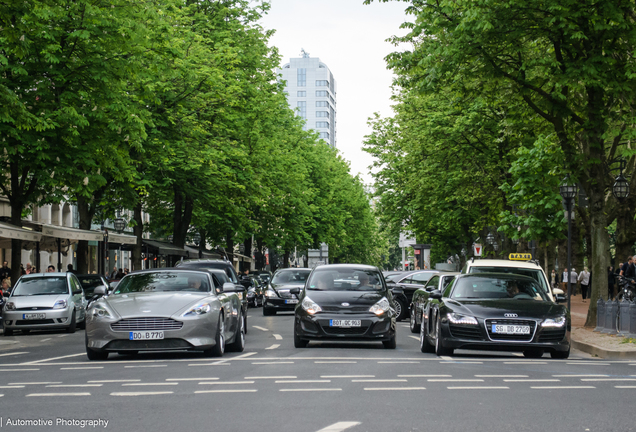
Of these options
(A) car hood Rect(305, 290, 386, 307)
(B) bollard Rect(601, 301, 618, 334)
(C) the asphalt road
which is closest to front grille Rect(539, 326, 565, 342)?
(C) the asphalt road

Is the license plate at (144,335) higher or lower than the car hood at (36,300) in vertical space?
lower

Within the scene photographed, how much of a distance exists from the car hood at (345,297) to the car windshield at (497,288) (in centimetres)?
168

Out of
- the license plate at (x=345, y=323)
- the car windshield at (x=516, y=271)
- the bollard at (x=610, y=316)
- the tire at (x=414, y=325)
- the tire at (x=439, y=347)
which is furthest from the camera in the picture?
the tire at (x=414, y=325)

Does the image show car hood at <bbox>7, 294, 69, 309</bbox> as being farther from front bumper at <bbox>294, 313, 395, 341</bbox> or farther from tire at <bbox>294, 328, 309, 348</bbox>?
front bumper at <bbox>294, 313, 395, 341</bbox>

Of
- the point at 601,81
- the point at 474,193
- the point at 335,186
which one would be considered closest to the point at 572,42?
the point at 601,81

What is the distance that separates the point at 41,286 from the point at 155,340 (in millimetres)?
13093

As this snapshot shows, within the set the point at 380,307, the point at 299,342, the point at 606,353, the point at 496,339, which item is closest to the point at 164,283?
the point at 299,342

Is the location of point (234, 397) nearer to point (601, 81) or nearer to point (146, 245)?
point (601, 81)

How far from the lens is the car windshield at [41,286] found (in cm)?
2555

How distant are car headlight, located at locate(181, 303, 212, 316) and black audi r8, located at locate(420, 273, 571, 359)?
12.3 feet

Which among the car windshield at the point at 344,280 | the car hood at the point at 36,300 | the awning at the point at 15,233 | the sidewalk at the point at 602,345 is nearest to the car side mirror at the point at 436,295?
the car windshield at the point at 344,280

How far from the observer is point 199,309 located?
14148 mm

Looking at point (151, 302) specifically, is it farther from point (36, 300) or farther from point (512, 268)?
point (36, 300)

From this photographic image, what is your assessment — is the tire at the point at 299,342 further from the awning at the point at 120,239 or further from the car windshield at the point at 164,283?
the awning at the point at 120,239
